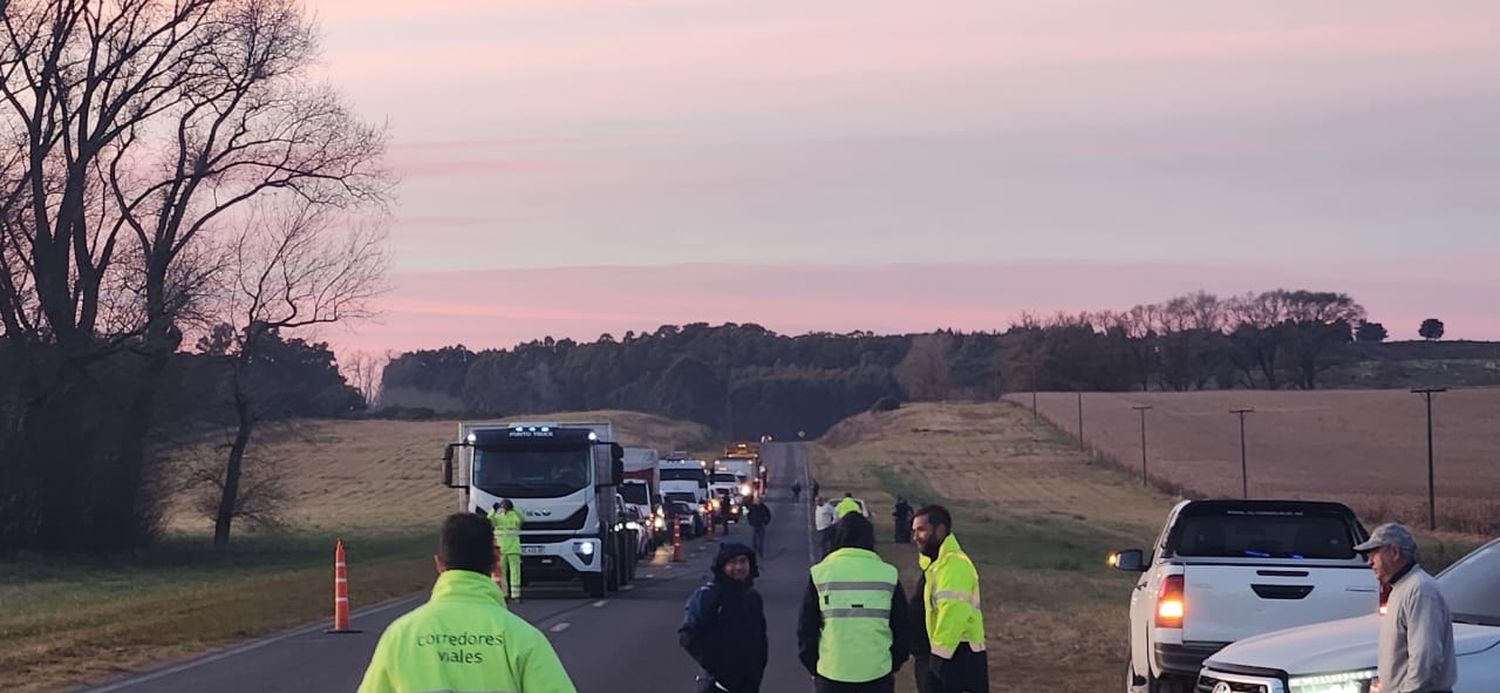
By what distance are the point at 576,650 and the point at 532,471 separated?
1030cm

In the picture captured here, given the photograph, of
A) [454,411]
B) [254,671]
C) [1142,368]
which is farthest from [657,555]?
[1142,368]

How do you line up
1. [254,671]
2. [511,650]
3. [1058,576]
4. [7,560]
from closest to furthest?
[511,650]
[254,671]
[1058,576]
[7,560]

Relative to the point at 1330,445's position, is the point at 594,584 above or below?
below

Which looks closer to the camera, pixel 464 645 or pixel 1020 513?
pixel 464 645

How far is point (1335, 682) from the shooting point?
9992 millimetres

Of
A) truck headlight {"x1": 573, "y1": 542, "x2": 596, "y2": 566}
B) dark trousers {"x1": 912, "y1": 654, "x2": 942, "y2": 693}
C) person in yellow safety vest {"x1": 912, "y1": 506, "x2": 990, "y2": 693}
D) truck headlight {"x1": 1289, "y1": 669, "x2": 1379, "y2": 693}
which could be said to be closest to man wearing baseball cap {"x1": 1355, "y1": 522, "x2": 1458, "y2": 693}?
truck headlight {"x1": 1289, "y1": 669, "x2": 1379, "y2": 693}

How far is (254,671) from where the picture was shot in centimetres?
1986

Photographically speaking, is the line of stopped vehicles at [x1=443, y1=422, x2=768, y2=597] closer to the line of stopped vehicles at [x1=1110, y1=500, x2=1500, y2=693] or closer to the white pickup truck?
the line of stopped vehicles at [x1=1110, y1=500, x2=1500, y2=693]

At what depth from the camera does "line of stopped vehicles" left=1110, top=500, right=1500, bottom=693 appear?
10039mm

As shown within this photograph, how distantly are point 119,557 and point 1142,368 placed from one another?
142 m

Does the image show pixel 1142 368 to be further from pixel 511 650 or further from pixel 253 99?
pixel 511 650

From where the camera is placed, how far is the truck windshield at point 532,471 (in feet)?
104

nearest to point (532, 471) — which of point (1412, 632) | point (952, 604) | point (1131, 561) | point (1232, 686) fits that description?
point (1131, 561)

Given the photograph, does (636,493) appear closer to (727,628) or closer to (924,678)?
(924,678)
